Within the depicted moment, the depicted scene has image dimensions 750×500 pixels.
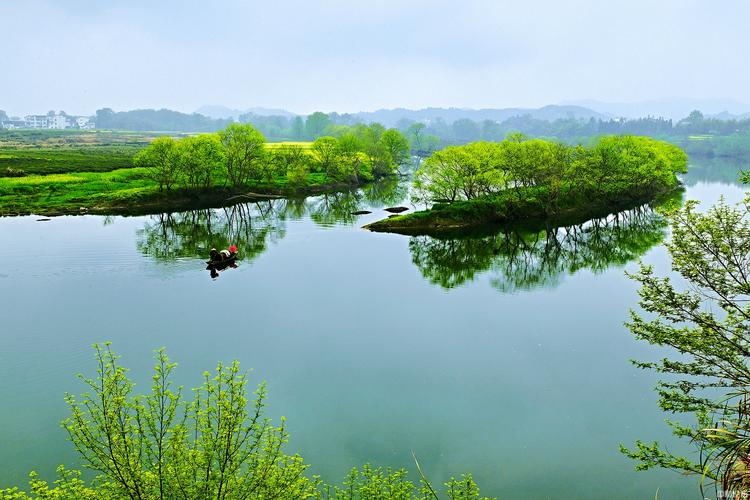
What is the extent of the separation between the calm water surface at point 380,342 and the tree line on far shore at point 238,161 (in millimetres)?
24365

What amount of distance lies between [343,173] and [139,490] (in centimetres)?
10736

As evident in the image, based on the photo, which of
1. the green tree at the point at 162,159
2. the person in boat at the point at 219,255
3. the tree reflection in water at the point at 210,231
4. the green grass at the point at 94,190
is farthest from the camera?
the green tree at the point at 162,159

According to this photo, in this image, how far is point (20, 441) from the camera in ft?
70.0

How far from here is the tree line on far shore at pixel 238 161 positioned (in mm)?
82625

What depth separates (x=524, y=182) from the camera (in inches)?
3004

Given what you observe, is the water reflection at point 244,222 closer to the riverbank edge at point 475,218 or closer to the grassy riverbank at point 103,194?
the grassy riverbank at point 103,194

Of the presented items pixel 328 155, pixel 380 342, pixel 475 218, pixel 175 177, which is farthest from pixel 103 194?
pixel 380 342

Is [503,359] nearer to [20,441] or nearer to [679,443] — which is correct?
[679,443]

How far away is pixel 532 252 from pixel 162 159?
205 ft

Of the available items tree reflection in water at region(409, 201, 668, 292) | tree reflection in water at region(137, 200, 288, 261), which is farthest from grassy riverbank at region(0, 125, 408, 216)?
tree reflection in water at region(409, 201, 668, 292)

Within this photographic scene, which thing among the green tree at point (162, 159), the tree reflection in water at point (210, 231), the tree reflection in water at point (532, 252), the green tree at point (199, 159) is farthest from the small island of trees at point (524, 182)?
the green tree at point (162, 159)

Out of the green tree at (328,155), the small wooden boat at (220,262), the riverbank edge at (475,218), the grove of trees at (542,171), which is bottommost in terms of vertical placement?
the small wooden boat at (220,262)

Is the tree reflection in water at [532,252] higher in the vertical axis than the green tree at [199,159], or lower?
lower

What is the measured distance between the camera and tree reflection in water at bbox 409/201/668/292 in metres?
48.0
